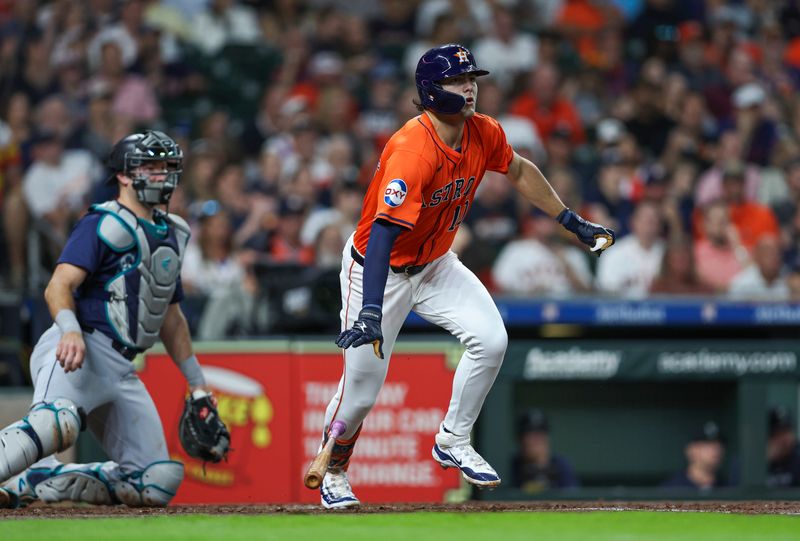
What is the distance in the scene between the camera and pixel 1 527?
5.43 m

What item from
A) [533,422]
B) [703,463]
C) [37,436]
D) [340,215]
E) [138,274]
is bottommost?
[703,463]

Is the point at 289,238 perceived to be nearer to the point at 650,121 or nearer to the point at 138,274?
the point at 650,121

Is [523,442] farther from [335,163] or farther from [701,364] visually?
[335,163]

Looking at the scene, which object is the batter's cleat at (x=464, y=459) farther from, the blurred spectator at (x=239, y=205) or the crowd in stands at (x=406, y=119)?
the blurred spectator at (x=239, y=205)

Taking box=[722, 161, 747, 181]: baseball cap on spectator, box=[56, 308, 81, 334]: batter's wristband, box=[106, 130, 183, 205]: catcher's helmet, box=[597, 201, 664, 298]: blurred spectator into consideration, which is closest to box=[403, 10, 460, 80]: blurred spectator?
box=[722, 161, 747, 181]: baseball cap on spectator

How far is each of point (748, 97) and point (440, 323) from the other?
743cm

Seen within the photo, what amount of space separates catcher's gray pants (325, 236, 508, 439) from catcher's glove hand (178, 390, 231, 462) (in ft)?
2.54

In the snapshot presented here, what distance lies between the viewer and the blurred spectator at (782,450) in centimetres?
917

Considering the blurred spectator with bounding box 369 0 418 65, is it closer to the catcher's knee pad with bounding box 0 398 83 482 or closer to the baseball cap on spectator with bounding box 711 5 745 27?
the baseball cap on spectator with bounding box 711 5 745 27

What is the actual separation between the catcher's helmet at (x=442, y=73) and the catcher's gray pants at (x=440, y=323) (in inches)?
30.3

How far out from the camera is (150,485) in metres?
6.64

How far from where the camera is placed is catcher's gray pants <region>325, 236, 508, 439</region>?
6207mm

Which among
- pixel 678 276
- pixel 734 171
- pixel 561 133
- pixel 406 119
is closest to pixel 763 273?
pixel 678 276

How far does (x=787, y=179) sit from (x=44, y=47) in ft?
22.8
